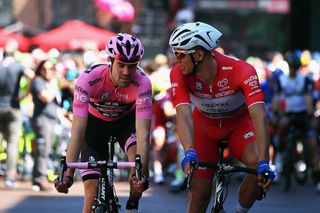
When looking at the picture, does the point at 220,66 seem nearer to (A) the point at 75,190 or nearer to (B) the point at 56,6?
(A) the point at 75,190

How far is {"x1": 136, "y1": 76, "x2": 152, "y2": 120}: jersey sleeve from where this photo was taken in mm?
9414

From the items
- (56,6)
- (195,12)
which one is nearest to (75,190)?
(195,12)

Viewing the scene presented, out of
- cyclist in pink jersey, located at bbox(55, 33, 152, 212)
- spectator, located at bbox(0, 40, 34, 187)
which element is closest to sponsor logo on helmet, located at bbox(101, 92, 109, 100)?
cyclist in pink jersey, located at bbox(55, 33, 152, 212)

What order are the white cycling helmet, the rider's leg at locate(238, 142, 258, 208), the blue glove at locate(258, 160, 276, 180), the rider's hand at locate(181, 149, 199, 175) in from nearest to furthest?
the blue glove at locate(258, 160, 276, 180)
the rider's hand at locate(181, 149, 199, 175)
the white cycling helmet
the rider's leg at locate(238, 142, 258, 208)

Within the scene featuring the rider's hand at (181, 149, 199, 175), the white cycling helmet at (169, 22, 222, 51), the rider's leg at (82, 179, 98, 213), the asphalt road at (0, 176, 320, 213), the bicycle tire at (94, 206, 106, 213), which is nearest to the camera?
the rider's hand at (181, 149, 199, 175)

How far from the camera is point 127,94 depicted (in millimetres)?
9617

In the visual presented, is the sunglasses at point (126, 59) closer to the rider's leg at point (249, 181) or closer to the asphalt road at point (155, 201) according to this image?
the rider's leg at point (249, 181)

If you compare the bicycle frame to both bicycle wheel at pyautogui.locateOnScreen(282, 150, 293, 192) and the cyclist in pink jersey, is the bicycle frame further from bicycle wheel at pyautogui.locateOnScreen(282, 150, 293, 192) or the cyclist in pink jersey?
bicycle wheel at pyautogui.locateOnScreen(282, 150, 293, 192)

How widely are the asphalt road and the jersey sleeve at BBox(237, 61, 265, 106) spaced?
14.9ft

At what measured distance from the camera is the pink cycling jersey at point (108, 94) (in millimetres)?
9402

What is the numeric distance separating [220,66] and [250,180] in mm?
1057

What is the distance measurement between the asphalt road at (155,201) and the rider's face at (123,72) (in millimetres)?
4528

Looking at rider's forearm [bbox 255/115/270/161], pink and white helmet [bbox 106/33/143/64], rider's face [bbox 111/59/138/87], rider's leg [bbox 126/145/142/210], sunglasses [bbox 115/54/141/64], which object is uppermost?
pink and white helmet [bbox 106/33/143/64]

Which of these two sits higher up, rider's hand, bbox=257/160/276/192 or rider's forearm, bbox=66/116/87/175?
rider's forearm, bbox=66/116/87/175
